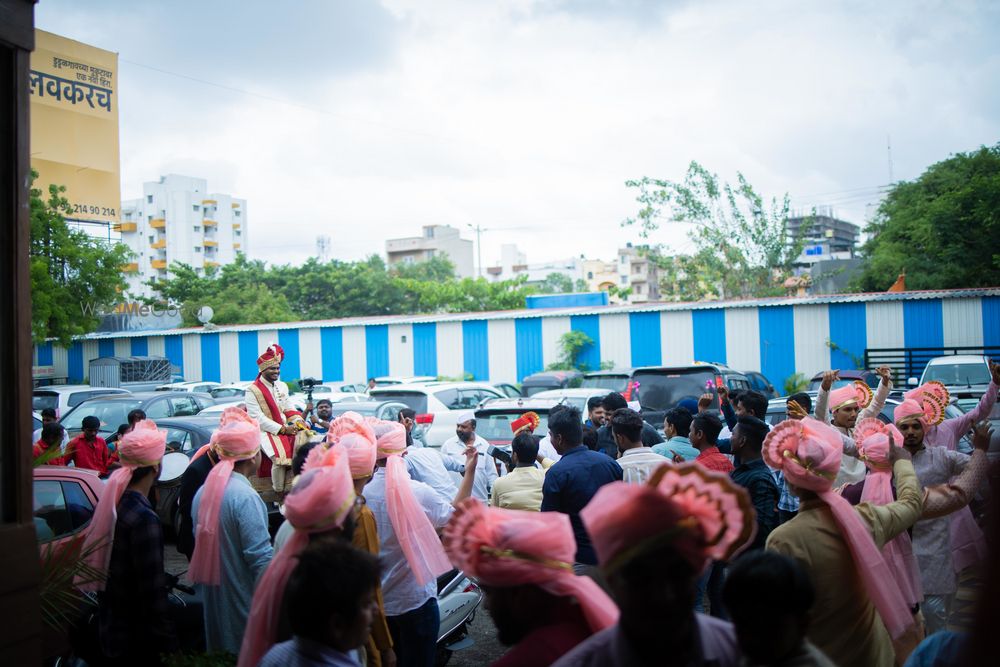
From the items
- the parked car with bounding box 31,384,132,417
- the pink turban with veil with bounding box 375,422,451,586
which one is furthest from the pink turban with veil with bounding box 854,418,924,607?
the parked car with bounding box 31,384,132,417

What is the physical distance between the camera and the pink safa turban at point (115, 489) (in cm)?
425

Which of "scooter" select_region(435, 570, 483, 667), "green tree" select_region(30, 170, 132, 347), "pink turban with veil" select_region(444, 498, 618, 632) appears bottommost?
"scooter" select_region(435, 570, 483, 667)

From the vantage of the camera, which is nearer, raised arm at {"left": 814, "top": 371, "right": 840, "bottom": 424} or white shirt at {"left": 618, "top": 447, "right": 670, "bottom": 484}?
white shirt at {"left": 618, "top": 447, "right": 670, "bottom": 484}

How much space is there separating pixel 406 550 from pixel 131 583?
55.2 inches

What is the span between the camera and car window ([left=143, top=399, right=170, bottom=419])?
48.9 feet

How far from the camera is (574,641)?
2.49 meters

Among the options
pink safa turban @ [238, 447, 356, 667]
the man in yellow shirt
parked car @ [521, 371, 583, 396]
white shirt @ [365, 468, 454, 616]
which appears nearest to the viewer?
pink safa turban @ [238, 447, 356, 667]

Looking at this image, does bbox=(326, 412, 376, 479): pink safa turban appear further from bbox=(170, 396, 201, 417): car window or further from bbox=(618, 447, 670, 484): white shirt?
bbox=(170, 396, 201, 417): car window

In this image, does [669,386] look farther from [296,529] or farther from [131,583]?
[296,529]

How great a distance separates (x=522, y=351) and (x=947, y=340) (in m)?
13.4

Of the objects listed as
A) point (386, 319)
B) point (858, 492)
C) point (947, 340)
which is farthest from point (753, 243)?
point (858, 492)

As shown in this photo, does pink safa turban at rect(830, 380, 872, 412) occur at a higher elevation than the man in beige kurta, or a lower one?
higher

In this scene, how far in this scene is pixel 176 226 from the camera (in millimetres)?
84562

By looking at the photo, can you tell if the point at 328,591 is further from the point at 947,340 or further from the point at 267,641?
the point at 947,340
